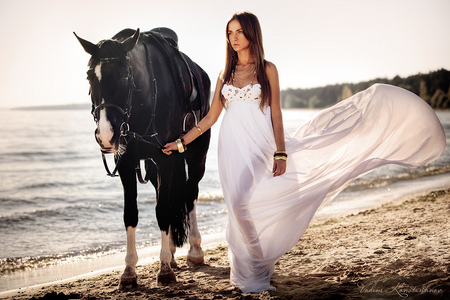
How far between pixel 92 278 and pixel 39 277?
34.2 inches

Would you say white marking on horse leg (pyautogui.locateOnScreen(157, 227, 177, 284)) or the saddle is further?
Answer: the saddle

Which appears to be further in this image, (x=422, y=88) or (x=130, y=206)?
(x=422, y=88)

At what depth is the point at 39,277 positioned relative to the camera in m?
4.91

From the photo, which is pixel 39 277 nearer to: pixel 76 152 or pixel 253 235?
pixel 253 235

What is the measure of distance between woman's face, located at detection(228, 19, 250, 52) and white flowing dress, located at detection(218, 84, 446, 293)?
0.31 metres

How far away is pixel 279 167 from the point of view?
3.31 m

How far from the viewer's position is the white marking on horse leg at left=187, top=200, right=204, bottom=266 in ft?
14.8

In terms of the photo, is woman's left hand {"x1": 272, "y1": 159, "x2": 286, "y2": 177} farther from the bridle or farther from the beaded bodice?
the bridle

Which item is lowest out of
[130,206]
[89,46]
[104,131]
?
[130,206]

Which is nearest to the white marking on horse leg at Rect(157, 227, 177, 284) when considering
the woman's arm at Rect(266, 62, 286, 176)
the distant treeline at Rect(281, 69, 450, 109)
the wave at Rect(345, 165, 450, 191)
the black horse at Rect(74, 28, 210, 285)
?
the black horse at Rect(74, 28, 210, 285)

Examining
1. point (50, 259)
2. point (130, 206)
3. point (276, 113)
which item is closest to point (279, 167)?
point (276, 113)

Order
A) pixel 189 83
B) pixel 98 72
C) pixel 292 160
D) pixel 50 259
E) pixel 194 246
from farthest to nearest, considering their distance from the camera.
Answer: pixel 50 259 < pixel 194 246 < pixel 189 83 < pixel 292 160 < pixel 98 72

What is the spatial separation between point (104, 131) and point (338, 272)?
2.22m

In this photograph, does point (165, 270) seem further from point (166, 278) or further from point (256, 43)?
point (256, 43)
